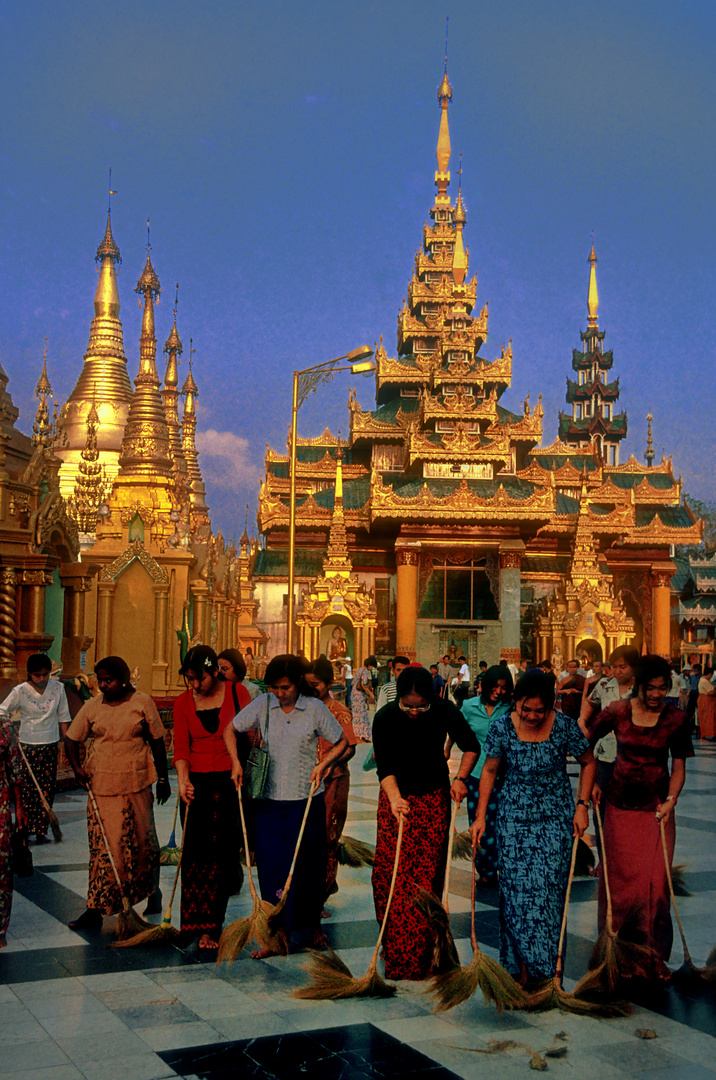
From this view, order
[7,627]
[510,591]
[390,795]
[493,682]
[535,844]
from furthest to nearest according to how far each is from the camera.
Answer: [510,591], [7,627], [493,682], [390,795], [535,844]

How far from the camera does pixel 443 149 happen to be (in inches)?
2120

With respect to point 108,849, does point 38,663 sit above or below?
above

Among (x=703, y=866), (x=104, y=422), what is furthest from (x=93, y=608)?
(x=104, y=422)

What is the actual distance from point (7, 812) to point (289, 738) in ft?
5.42

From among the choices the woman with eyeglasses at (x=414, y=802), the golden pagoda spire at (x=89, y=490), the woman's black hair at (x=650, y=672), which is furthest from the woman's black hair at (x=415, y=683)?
the golden pagoda spire at (x=89, y=490)

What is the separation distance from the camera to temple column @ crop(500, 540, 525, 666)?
117 ft

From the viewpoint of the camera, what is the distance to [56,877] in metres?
7.90

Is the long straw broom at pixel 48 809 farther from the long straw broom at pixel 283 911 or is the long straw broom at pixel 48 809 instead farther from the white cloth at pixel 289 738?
the long straw broom at pixel 283 911

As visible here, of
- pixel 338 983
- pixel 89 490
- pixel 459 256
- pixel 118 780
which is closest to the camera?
pixel 338 983

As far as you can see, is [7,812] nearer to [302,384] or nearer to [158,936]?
[158,936]

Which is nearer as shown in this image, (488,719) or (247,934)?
(247,934)

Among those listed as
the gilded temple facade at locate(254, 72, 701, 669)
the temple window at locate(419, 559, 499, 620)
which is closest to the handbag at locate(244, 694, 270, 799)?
the gilded temple facade at locate(254, 72, 701, 669)

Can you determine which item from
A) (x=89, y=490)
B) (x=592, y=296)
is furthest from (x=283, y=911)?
(x=592, y=296)

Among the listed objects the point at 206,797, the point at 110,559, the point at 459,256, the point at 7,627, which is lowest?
the point at 206,797
